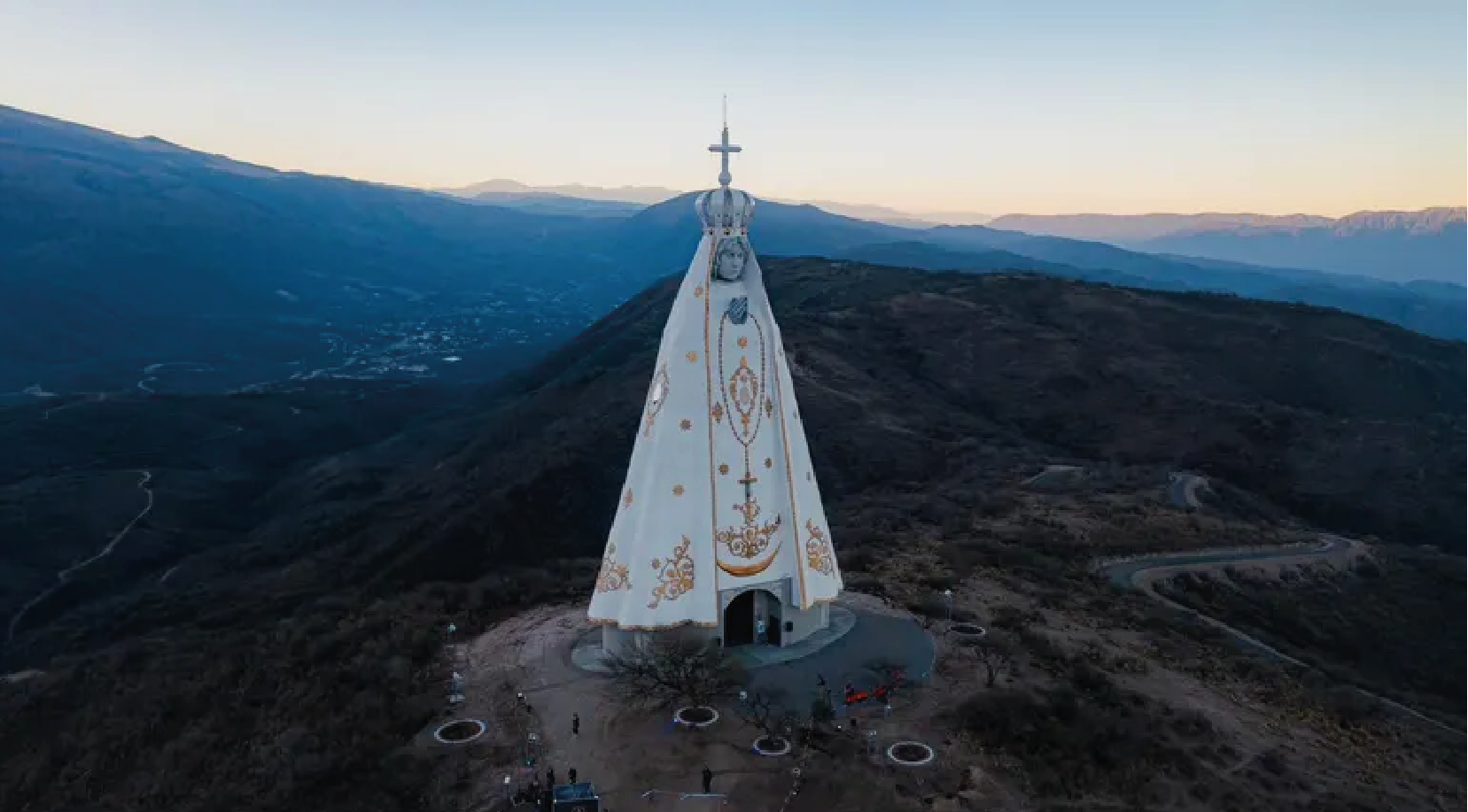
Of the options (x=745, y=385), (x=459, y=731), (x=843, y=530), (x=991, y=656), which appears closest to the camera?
(x=459, y=731)

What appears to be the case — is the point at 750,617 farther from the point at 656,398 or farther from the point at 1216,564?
the point at 1216,564

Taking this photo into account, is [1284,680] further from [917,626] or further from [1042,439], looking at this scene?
[1042,439]

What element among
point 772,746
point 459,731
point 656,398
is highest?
point 656,398

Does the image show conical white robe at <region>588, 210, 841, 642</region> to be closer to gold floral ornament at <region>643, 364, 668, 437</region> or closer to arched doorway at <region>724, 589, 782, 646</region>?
gold floral ornament at <region>643, 364, 668, 437</region>

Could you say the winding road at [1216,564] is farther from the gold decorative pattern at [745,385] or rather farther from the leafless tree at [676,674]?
the gold decorative pattern at [745,385]

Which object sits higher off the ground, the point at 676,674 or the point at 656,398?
the point at 656,398

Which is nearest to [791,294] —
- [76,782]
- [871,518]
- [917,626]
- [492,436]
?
[492,436]

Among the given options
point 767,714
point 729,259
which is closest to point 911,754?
point 767,714

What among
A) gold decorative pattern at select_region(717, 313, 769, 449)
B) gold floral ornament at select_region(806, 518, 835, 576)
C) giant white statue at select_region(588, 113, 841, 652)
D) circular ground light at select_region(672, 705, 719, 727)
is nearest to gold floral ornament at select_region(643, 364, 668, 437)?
giant white statue at select_region(588, 113, 841, 652)
